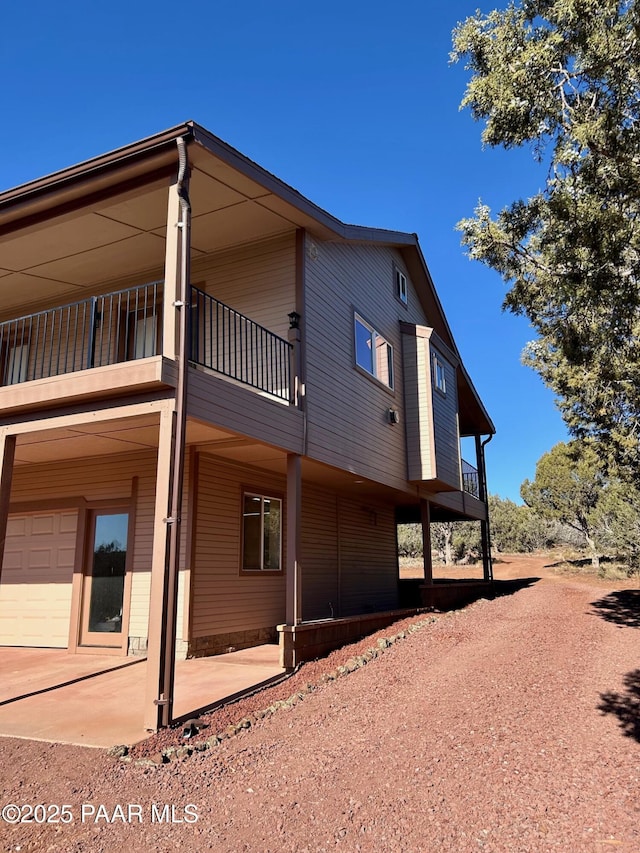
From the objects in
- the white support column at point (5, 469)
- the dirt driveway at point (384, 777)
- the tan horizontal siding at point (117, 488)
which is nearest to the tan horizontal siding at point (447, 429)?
the tan horizontal siding at point (117, 488)

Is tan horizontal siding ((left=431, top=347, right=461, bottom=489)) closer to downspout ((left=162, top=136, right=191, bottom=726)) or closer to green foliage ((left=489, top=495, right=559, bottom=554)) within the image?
downspout ((left=162, top=136, right=191, bottom=726))

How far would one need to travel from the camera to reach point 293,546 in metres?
8.34

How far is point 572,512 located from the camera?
29.1 m

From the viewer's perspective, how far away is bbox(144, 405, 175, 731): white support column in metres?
5.43

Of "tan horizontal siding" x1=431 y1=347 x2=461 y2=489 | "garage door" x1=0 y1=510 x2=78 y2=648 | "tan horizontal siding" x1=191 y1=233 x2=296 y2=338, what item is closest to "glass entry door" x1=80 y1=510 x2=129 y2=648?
"garage door" x1=0 y1=510 x2=78 y2=648

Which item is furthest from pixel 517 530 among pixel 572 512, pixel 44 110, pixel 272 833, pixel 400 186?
pixel 272 833

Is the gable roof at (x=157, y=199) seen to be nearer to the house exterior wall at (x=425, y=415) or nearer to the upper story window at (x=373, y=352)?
the upper story window at (x=373, y=352)

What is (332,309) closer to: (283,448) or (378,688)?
(283,448)

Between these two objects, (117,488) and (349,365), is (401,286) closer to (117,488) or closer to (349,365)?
(349,365)

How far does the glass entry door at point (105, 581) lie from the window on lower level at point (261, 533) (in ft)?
6.41

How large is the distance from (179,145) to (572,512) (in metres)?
27.5

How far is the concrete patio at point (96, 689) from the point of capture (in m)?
5.49

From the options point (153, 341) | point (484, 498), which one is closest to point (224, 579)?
point (153, 341)

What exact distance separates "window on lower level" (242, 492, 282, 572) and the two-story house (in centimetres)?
4
